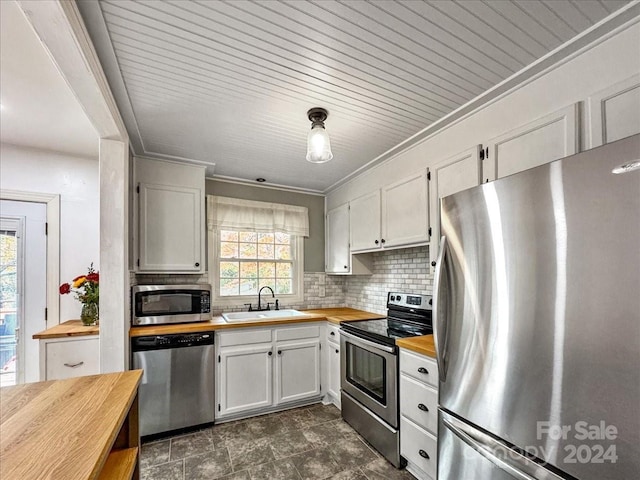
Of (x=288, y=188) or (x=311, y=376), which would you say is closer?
(x=311, y=376)

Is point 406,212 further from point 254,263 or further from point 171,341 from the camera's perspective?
point 171,341

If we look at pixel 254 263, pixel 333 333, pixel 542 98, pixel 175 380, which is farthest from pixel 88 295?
pixel 542 98

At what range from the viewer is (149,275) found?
9.96ft

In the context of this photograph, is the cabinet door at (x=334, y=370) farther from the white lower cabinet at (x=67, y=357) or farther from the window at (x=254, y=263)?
the white lower cabinet at (x=67, y=357)

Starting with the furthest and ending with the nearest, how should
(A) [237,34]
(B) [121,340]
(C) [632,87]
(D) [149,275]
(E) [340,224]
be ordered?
1. (E) [340,224]
2. (D) [149,275]
3. (B) [121,340]
4. (A) [237,34]
5. (C) [632,87]

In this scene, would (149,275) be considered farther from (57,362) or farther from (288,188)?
(288,188)

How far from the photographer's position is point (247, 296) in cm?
356

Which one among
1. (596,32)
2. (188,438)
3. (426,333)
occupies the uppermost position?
(596,32)

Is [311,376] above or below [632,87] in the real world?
below

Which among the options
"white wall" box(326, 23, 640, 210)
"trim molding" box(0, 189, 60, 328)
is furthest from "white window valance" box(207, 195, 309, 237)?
"white wall" box(326, 23, 640, 210)

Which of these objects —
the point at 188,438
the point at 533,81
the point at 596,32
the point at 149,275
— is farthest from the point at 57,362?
the point at 596,32

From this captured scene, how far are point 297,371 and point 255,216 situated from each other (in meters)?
1.75

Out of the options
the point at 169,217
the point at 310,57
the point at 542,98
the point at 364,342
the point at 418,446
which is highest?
the point at 310,57

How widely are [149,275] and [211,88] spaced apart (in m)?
2.02
